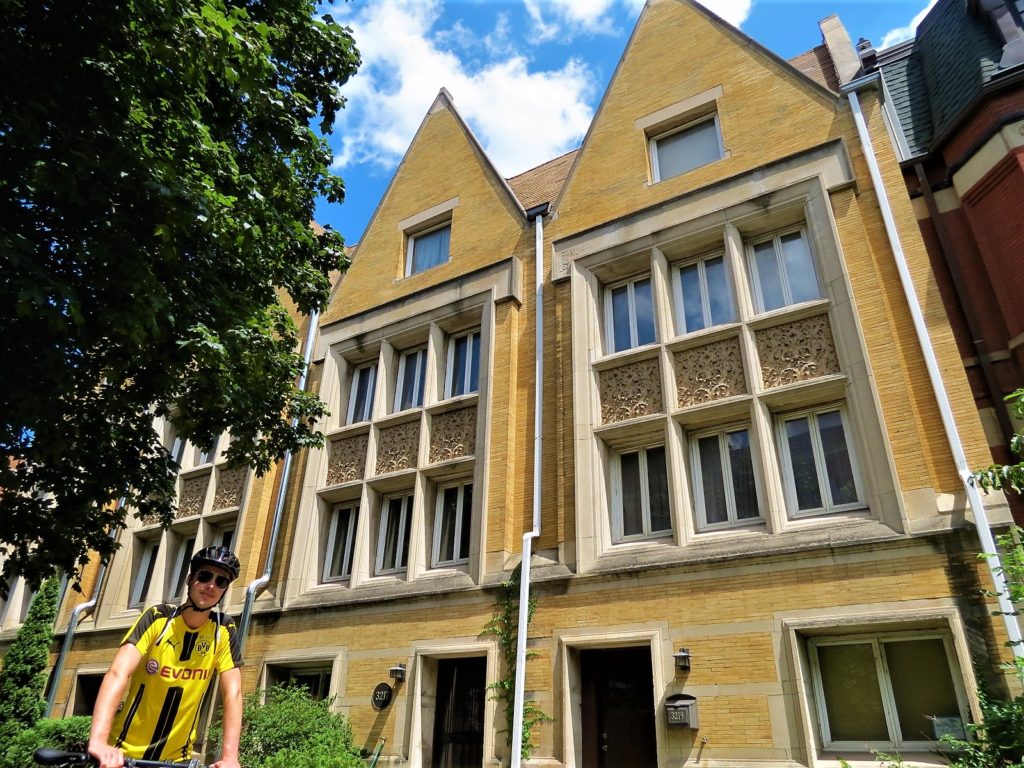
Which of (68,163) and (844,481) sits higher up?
(68,163)

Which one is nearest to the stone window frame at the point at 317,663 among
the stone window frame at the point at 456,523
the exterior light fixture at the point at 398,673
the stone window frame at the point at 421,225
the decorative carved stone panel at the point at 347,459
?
the exterior light fixture at the point at 398,673

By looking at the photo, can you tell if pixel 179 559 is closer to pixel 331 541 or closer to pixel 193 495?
pixel 193 495

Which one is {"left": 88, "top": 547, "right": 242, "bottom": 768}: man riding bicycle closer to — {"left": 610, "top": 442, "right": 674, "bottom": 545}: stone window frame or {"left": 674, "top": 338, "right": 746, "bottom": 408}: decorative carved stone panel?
{"left": 610, "top": 442, "right": 674, "bottom": 545}: stone window frame

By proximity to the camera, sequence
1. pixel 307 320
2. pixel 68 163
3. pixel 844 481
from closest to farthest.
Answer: pixel 68 163, pixel 844 481, pixel 307 320

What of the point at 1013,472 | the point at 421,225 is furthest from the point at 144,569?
the point at 1013,472

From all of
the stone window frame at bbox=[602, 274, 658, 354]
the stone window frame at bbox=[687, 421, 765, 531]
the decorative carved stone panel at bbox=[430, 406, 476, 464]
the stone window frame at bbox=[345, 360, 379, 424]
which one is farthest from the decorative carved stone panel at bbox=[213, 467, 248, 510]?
the stone window frame at bbox=[687, 421, 765, 531]

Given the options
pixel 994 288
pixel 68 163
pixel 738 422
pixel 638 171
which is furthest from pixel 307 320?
pixel 994 288

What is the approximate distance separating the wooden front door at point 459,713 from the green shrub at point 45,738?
7564 mm

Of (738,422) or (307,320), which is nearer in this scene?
(738,422)

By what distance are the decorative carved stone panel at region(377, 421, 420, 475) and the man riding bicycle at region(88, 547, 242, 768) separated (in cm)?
886

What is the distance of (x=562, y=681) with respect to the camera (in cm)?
968

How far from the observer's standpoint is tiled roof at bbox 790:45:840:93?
45.6 ft

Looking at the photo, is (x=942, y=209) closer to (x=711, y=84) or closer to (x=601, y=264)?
(x=711, y=84)

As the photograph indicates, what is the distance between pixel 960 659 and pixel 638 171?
9.42 m
